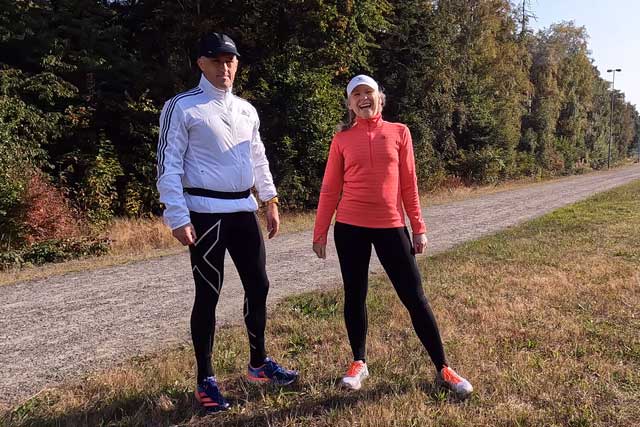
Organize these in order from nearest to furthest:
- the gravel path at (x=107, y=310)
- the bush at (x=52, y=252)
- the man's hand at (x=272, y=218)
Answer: the man's hand at (x=272, y=218)
the gravel path at (x=107, y=310)
the bush at (x=52, y=252)

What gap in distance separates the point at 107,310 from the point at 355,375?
3.27 m

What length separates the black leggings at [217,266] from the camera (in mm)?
2756

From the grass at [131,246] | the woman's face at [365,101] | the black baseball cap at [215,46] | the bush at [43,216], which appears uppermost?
the black baseball cap at [215,46]

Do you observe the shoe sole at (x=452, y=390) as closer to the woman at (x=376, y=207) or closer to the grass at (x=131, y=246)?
the woman at (x=376, y=207)

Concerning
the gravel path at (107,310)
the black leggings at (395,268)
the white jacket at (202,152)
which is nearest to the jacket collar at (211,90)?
the white jacket at (202,152)

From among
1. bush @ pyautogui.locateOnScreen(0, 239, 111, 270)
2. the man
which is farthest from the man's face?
bush @ pyautogui.locateOnScreen(0, 239, 111, 270)

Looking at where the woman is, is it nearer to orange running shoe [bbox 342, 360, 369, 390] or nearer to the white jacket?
orange running shoe [bbox 342, 360, 369, 390]

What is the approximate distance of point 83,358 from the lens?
396cm

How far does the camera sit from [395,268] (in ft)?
10.0

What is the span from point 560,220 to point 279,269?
22.5 feet

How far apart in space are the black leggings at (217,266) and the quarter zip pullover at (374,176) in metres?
0.59

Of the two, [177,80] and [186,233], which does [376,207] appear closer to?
[186,233]

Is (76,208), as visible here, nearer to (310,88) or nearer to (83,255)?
(83,255)

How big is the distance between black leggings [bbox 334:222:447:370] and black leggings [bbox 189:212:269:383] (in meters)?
0.52
